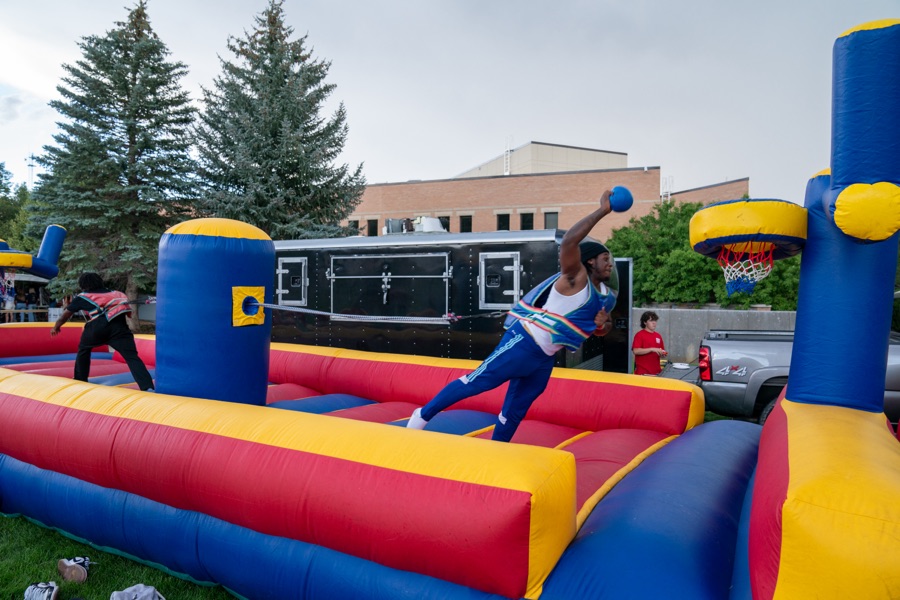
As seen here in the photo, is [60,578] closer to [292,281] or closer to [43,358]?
[292,281]

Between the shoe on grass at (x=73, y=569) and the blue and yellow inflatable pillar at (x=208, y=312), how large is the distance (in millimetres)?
1116

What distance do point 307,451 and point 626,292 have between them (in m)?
5.46

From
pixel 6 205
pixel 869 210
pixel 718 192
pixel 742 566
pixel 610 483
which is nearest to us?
pixel 742 566

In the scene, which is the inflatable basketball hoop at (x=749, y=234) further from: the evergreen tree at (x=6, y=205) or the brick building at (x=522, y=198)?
the evergreen tree at (x=6, y=205)

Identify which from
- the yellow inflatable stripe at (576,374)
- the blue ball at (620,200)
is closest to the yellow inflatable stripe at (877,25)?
the blue ball at (620,200)

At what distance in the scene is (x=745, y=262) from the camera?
2822mm

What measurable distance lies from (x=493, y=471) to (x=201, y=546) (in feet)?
5.64

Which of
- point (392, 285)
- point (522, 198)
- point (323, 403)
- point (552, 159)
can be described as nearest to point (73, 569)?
point (323, 403)

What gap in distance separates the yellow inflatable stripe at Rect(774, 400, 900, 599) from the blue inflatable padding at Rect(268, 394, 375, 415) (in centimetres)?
368

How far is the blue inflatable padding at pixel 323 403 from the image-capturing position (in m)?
4.91

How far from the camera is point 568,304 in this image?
308 cm

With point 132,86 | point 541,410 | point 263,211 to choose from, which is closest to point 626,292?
point 541,410

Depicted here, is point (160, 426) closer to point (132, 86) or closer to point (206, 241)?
point (206, 241)

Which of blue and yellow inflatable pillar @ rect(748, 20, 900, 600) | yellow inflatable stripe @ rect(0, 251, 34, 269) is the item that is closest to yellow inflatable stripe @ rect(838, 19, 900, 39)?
blue and yellow inflatable pillar @ rect(748, 20, 900, 600)
